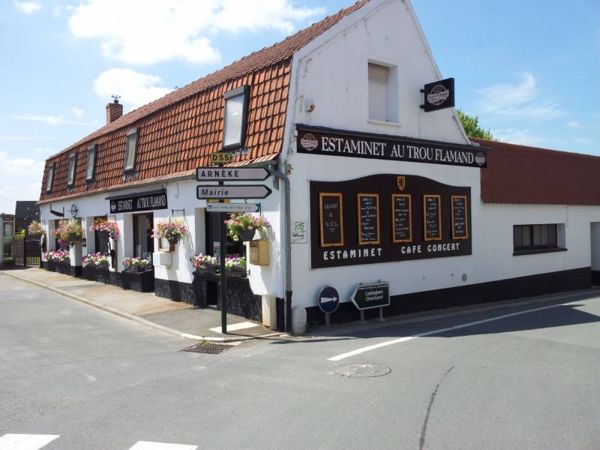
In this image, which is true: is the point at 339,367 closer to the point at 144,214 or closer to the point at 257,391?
the point at 257,391

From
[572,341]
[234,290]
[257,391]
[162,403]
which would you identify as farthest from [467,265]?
[162,403]

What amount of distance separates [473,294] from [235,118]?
26.8 ft

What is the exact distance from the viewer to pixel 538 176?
17938mm

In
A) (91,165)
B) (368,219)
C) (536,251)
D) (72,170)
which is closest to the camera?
(368,219)

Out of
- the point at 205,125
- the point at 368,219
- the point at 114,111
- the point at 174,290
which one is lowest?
the point at 174,290

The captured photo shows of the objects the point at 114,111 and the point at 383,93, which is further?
the point at 114,111

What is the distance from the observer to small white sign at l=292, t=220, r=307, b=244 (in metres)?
10.7

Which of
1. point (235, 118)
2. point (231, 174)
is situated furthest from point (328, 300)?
point (235, 118)

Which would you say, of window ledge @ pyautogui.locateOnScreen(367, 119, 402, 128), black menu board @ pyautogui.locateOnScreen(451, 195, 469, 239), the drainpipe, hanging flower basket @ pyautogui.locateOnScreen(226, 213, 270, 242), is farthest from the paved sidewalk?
black menu board @ pyautogui.locateOnScreen(451, 195, 469, 239)

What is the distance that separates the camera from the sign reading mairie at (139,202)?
1467cm

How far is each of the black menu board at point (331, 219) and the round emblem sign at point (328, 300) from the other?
37.9 inches

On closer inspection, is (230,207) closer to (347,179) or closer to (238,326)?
(238,326)

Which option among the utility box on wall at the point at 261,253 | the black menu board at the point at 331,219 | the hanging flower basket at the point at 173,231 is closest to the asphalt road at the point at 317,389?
the utility box on wall at the point at 261,253

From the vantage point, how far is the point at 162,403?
6090mm
